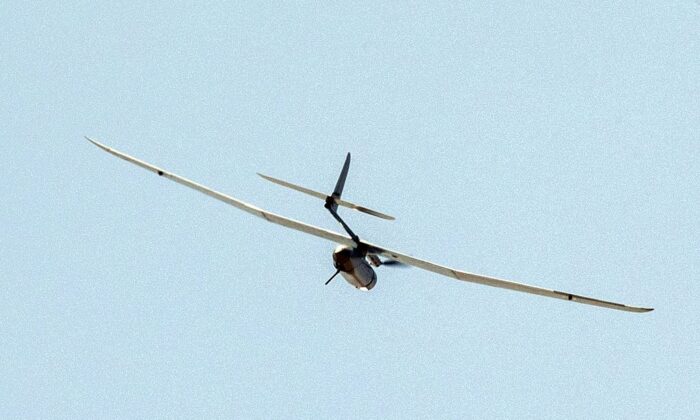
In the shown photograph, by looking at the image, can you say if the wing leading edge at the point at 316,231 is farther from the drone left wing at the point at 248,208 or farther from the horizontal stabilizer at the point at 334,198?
the horizontal stabilizer at the point at 334,198

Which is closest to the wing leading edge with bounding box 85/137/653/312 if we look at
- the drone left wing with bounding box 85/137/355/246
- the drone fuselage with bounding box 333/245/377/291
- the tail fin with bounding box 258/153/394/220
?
the drone left wing with bounding box 85/137/355/246

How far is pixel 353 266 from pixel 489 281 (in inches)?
229

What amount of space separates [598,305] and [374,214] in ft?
36.5

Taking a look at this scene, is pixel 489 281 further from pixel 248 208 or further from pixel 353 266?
pixel 248 208

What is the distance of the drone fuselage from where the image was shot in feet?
132

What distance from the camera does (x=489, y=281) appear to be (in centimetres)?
3688

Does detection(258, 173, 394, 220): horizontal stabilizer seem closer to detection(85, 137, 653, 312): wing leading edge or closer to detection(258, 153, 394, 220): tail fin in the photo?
detection(258, 153, 394, 220): tail fin

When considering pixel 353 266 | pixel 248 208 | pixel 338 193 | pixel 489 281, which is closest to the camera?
pixel 489 281

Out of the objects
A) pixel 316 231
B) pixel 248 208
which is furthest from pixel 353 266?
pixel 248 208

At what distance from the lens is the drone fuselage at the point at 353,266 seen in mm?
40156

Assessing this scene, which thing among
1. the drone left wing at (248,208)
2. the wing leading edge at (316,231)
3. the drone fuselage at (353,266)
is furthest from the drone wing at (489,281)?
the drone left wing at (248,208)

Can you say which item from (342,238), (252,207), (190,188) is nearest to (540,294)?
(342,238)

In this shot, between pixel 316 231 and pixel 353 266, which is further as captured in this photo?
pixel 353 266

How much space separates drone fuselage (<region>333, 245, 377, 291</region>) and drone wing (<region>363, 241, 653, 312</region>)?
2.95ft
